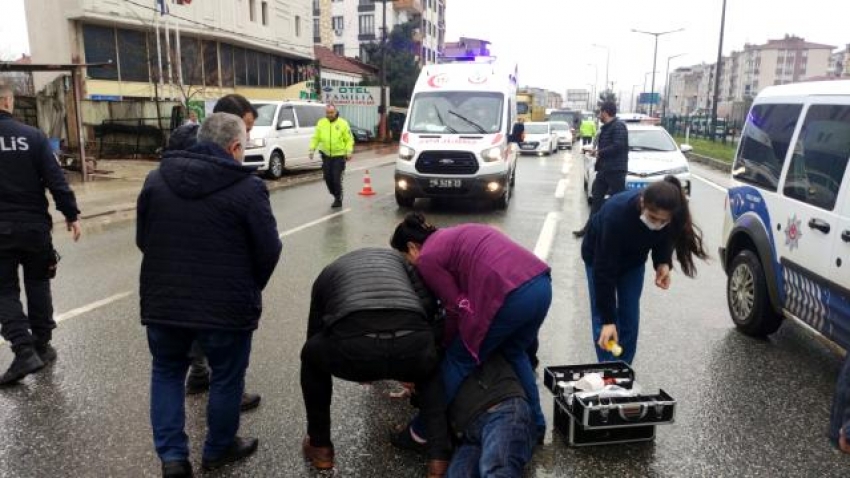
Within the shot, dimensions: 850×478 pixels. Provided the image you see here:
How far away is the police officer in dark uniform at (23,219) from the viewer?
4230 millimetres

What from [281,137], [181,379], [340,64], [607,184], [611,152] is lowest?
[181,379]

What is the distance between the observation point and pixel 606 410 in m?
3.49

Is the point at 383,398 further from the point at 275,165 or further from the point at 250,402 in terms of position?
Answer: the point at 275,165

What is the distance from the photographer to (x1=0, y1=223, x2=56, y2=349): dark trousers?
4.27 meters

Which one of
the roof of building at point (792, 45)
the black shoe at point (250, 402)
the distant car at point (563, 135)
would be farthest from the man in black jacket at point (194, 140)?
the roof of building at point (792, 45)

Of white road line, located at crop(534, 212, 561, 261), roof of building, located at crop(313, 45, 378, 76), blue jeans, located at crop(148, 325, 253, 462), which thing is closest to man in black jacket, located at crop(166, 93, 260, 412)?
blue jeans, located at crop(148, 325, 253, 462)

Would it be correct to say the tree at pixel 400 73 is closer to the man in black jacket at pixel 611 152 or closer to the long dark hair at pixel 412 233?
the man in black jacket at pixel 611 152

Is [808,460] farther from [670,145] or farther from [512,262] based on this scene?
[670,145]

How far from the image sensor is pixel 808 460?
3523 millimetres

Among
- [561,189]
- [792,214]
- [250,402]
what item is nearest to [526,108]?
[561,189]

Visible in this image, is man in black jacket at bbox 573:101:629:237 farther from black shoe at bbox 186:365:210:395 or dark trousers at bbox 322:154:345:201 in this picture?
black shoe at bbox 186:365:210:395

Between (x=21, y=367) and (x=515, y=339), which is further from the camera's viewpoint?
(x=21, y=367)

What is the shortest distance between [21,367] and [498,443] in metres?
3.27

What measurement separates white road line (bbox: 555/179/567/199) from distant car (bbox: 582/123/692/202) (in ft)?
2.15
